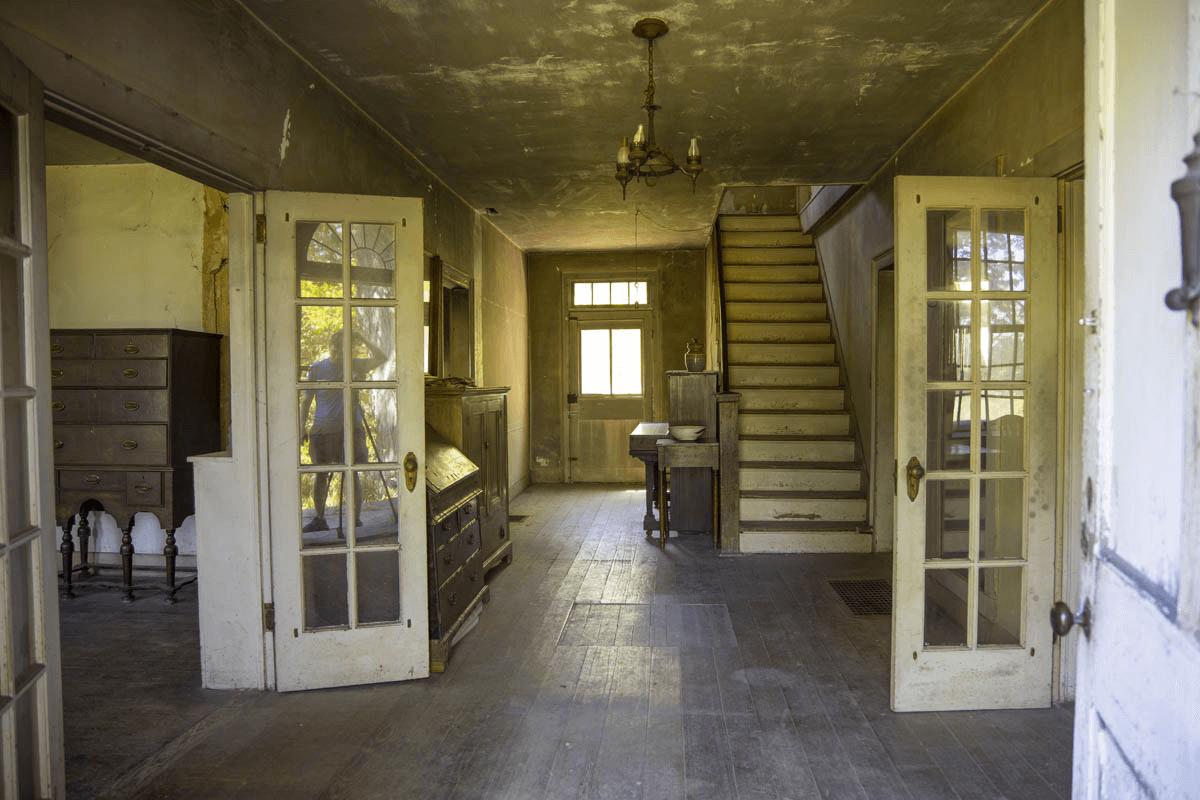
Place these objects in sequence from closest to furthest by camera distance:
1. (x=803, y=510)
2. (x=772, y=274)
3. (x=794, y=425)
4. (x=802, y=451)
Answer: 1. (x=803, y=510)
2. (x=802, y=451)
3. (x=794, y=425)
4. (x=772, y=274)

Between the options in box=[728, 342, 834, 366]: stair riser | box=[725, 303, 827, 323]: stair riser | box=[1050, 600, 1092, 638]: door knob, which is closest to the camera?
box=[1050, 600, 1092, 638]: door knob

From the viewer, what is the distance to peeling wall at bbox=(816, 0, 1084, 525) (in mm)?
2869

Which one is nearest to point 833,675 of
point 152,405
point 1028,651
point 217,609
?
point 1028,651

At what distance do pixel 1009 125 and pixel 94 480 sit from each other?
208 inches

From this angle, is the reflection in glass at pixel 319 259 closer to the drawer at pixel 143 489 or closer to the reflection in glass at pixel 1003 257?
the drawer at pixel 143 489

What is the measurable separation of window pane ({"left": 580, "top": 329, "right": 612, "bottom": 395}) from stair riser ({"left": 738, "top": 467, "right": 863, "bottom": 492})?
12.8 ft

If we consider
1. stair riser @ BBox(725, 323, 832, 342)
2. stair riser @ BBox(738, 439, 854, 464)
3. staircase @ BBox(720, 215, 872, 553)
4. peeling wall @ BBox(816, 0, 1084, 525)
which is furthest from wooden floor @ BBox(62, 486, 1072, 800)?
stair riser @ BBox(725, 323, 832, 342)

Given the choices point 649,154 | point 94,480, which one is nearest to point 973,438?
point 649,154

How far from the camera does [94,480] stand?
176 inches

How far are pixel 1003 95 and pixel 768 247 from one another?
4.74 metres

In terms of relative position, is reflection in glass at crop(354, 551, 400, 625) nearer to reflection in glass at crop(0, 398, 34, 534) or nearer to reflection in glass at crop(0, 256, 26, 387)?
reflection in glass at crop(0, 398, 34, 534)

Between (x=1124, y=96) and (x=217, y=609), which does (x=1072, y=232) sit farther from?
(x=217, y=609)

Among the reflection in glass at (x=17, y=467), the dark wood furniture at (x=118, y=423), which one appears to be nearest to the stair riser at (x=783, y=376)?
the dark wood furniture at (x=118, y=423)

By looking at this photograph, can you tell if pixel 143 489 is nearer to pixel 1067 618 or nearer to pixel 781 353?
pixel 1067 618
